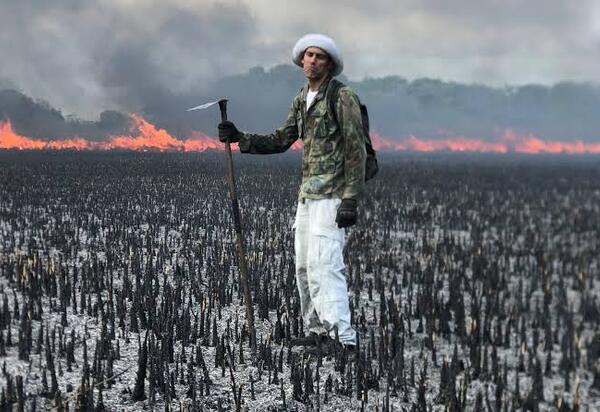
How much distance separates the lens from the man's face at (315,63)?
4250mm

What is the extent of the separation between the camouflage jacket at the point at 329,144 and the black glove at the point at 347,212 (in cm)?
5

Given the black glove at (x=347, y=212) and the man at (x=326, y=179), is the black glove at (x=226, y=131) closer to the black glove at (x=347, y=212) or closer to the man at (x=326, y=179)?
the man at (x=326, y=179)

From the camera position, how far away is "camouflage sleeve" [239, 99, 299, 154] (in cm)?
471

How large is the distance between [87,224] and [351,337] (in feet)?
20.0

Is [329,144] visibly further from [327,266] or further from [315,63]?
[327,266]

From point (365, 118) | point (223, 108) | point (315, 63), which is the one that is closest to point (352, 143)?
point (365, 118)

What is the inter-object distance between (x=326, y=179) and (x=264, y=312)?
161 cm

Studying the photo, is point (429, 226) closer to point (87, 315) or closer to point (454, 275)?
point (454, 275)

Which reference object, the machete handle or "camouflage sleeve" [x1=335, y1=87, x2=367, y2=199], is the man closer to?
"camouflage sleeve" [x1=335, y1=87, x2=367, y2=199]

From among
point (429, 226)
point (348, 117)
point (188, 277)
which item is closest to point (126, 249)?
point (188, 277)

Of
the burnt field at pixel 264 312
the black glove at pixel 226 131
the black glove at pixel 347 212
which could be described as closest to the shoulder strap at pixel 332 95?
the black glove at pixel 347 212

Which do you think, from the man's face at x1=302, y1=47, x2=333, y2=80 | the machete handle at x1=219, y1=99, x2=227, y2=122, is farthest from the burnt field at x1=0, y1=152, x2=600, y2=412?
the man's face at x1=302, y1=47, x2=333, y2=80

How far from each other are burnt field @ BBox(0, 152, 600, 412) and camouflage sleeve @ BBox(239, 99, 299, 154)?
144 cm

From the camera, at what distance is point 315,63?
426cm
